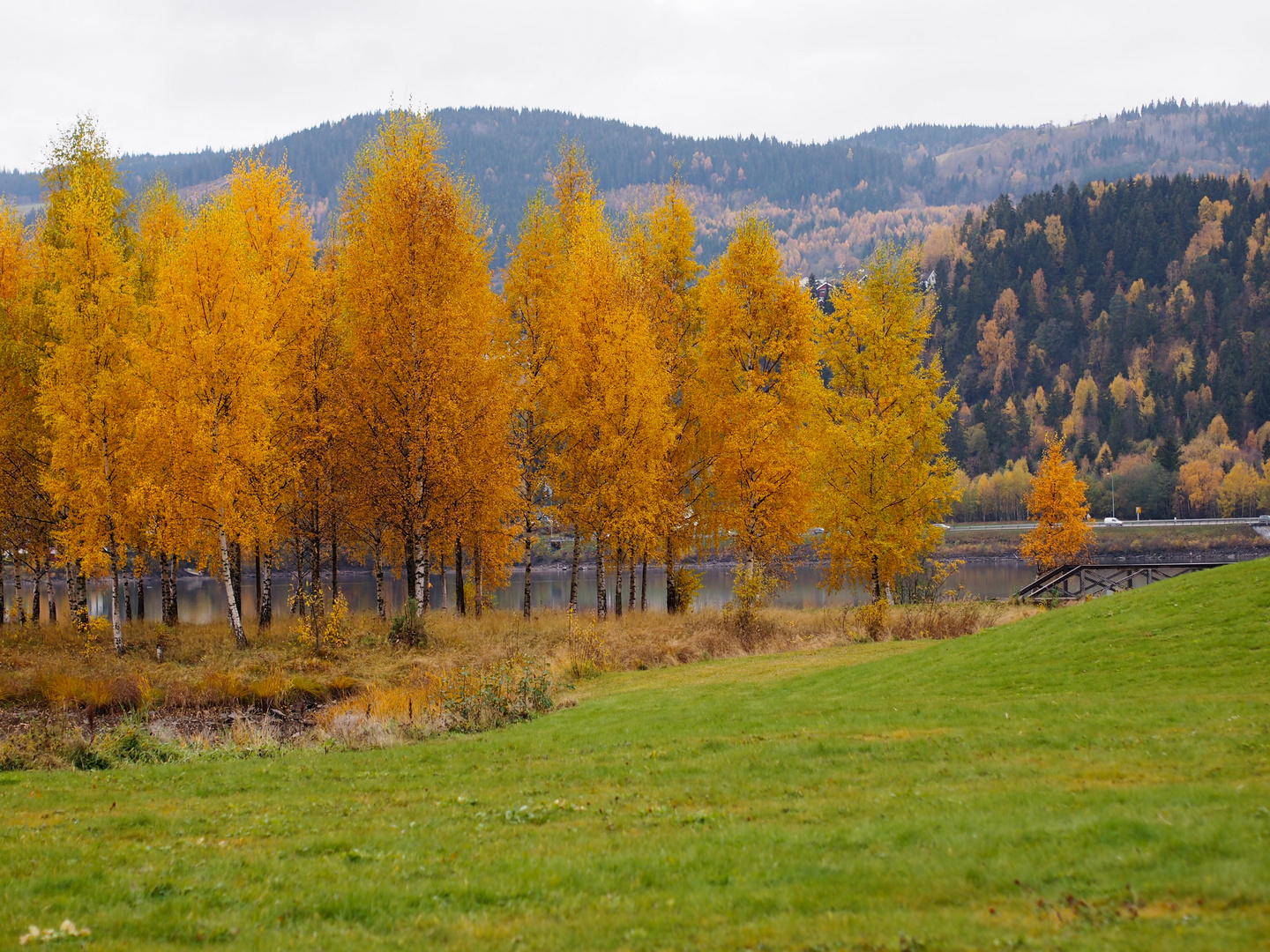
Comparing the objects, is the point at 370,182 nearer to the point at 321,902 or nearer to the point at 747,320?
the point at 747,320

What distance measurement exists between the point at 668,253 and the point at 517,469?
11754 mm

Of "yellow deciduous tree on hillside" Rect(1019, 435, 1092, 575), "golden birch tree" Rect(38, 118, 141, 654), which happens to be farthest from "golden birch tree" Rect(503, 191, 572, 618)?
"yellow deciduous tree on hillside" Rect(1019, 435, 1092, 575)

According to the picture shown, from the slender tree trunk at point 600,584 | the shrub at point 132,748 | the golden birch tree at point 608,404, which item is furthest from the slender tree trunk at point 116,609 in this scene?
the slender tree trunk at point 600,584

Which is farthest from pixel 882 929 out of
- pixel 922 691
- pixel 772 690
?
pixel 772 690

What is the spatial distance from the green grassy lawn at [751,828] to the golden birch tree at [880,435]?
1515cm

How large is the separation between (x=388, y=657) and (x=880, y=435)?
1855 centimetres

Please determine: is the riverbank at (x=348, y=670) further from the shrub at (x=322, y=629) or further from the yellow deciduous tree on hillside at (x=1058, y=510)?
the yellow deciduous tree on hillside at (x=1058, y=510)

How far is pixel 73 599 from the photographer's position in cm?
2769

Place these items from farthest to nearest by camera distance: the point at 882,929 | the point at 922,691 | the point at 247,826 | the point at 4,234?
the point at 4,234, the point at 922,691, the point at 247,826, the point at 882,929

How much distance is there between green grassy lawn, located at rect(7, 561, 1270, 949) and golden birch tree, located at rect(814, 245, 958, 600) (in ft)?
49.7

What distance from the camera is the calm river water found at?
199 feet

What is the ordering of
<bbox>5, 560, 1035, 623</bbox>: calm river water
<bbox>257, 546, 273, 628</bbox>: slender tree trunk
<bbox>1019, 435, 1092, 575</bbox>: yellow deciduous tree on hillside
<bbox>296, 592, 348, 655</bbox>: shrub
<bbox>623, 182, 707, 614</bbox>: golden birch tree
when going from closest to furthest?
<bbox>296, 592, 348, 655</bbox>: shrub, <bbox>257, 546, 273, 628</bbox>: slender tree trunk, <bbox>623, 182, 707, 614</bbox>: golden birch tree, <bbox>1019, 435, 1092, 575</bbox>: yellow deciduous tree on hillside, <bbox>5, 560, 1035, 623</bbox>: calm river water

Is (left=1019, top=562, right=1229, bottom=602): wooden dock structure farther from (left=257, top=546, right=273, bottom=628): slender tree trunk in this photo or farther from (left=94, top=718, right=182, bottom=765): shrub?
(left=94, top=718, right=182, bottom=765): shrub

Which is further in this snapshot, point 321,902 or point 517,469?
point 517,469
